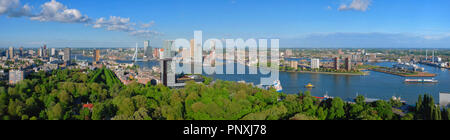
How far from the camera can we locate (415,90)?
9.18 meters

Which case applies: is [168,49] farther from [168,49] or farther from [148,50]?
[148,50]

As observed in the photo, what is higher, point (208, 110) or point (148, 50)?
point (148, 50)

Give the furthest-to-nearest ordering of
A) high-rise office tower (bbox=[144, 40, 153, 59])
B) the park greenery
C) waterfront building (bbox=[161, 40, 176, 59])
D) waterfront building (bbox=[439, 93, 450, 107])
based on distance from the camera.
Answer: high-rise office tower (bbox=[144, 40, 153, 59])
waterfront building (bbox=[161, 40, 176, 59])
waterfront building (bbox=[439, 93, 450, 107])
the park greenery

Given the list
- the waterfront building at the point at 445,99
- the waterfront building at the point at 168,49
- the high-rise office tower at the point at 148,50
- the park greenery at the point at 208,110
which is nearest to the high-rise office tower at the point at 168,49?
the waterfront building at the point at 168,49

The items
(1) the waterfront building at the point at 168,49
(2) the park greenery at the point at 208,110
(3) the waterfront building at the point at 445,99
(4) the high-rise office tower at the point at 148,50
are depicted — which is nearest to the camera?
(2) the park greenery at the point at 208,110

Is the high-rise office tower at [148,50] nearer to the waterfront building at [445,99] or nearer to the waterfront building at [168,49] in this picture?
the waterfront building at [168,49]

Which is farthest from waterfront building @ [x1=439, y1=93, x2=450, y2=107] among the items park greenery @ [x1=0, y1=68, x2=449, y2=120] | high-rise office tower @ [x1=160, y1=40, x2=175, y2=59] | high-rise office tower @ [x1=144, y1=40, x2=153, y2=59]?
high-rise office tower @ [x1=144, y1=40, x2=153, y2=59]

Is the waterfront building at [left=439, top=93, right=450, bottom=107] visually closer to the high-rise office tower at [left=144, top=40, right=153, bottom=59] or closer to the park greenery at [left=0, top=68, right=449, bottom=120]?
the park greenery at [left=0, top=68, right=449, bottom=120]

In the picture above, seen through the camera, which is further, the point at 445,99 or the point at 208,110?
the point at 445,99

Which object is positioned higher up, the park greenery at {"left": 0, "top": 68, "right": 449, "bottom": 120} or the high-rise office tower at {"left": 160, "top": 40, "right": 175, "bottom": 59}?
the high-rise office tower at {"left": 160, "top": 40, "right": 175, "bottom": 59}

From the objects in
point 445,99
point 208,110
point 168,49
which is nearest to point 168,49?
point 168,49
